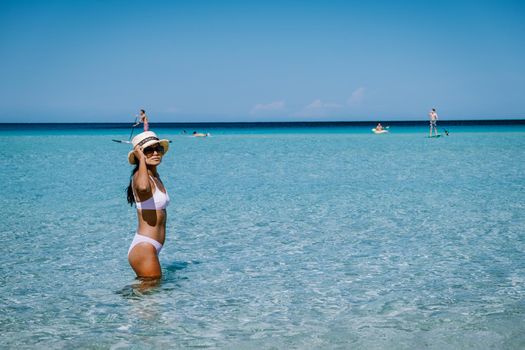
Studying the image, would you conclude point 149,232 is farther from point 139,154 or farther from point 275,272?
point 275,272

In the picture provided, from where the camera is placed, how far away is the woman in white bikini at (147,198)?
5.91 metres

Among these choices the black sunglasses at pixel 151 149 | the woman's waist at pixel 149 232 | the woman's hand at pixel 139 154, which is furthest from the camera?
the woman's waist at pixel 149 232

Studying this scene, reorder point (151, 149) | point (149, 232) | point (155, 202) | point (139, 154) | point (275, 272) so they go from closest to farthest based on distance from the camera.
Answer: point (139, 154), point (151, 149), point (155, 202), point (149, 232), point (275, 272)

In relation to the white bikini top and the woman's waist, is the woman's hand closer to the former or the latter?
the white bikini top

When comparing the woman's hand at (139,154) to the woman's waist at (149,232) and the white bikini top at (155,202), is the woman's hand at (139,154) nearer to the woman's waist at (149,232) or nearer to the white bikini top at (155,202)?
the white bikini top at (155,202)

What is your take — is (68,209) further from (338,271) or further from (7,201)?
(338,271)

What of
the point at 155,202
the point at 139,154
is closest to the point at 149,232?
the point at 155,202

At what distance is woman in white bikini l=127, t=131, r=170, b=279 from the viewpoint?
5910mm

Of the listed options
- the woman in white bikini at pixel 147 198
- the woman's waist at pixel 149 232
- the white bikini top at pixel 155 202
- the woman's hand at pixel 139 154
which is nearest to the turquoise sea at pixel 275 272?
the woman in white bikini at pixel 147 198

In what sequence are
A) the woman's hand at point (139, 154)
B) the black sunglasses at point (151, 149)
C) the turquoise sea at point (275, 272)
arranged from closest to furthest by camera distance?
the turquoise sea at point (275, 272), the woman's hand at point (139, 154), the black sunglasses at point (151, 149)

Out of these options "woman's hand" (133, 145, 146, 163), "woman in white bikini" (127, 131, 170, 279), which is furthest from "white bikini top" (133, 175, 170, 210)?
"woman's hand" (133, 145, 146, 163)

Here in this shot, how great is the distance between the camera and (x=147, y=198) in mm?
6094

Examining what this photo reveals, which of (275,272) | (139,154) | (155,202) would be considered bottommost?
(275,272)

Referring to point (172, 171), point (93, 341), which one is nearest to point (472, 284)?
point (93, 341)
